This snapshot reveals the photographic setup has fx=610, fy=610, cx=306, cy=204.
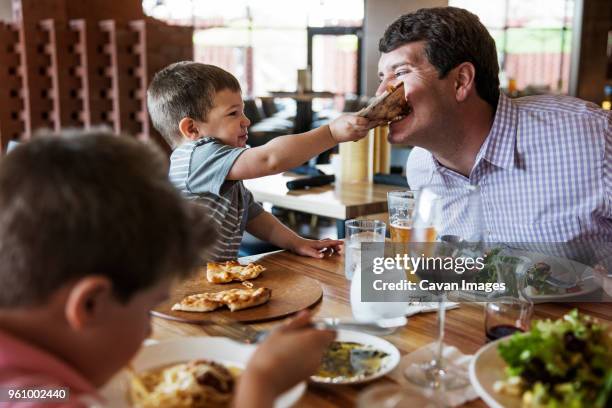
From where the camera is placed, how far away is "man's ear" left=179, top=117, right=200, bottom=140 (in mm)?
2033

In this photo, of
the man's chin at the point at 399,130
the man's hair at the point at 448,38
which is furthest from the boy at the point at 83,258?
the man's hair at the point at 448,38

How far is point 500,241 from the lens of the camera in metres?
1.76

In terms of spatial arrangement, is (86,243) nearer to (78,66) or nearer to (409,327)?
(409,327)

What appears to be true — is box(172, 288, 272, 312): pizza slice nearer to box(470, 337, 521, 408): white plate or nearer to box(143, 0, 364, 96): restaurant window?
box(470, 337, 521, 408): white plate

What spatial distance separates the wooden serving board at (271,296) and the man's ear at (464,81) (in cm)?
80

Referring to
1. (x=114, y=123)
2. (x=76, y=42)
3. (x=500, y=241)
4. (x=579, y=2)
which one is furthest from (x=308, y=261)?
(x=579, y=2)

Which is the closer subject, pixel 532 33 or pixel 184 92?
pixel 184 92

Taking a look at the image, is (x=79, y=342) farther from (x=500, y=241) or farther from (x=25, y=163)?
(x=500, y=241)

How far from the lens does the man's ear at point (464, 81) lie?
1865 millimetres

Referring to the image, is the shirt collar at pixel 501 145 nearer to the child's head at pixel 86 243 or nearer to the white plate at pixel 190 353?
the white plate at pixel 190 353

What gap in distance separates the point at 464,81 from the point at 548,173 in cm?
38

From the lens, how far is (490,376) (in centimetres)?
87

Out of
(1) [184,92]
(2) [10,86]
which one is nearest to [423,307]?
(1) [184,92]

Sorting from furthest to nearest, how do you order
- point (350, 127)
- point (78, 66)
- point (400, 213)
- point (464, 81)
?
point (78, 66)
point (464, 81)
point (350, 127)
point (400, 213)
